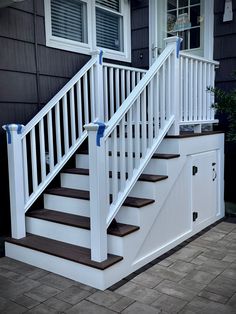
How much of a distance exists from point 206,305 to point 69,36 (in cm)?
307

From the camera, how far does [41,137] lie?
10.4ft

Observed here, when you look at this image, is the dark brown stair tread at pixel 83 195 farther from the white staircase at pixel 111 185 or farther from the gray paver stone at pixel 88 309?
the gray paver stone at pixel 88 309

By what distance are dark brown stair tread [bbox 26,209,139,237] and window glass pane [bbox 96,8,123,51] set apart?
87.0 inches

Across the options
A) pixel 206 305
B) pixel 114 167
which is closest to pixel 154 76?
pixel 114 167

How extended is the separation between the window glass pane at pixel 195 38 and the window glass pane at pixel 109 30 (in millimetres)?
921

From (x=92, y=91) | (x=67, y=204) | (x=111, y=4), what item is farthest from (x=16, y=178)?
(x=111, y=4)

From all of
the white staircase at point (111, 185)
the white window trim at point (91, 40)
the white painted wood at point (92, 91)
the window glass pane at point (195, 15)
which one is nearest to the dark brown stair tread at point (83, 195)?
the white staircase at point (111, 185)

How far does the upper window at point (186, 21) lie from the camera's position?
14.3 ft

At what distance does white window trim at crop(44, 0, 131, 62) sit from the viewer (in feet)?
11.9

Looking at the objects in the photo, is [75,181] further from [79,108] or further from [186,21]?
[186,21]

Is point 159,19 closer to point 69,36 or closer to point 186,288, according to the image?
point 69,36

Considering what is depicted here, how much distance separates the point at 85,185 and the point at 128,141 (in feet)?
2.68

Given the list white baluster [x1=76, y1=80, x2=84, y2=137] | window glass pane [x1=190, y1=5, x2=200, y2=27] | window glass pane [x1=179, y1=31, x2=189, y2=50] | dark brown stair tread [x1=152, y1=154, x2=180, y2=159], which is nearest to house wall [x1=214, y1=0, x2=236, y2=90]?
window glass pane [x1=190, y1=5, x2=200, y2=27]

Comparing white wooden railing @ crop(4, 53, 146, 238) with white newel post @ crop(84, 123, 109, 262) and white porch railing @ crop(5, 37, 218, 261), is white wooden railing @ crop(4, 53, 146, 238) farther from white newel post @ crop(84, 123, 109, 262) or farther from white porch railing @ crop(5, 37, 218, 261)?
white newel post @ crop(84, 123, 109, 262)
